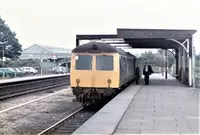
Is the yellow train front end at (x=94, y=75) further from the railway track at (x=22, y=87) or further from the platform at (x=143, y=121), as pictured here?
the railway track at (x=22, y=87)

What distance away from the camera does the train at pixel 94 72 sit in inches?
596

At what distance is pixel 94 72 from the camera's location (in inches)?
607

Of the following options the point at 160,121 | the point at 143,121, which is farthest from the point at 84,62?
the point at 160,121

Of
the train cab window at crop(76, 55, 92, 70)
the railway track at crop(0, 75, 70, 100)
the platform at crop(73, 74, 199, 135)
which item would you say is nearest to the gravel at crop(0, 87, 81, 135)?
the train cab window at crop(76, 55, 92, 70)

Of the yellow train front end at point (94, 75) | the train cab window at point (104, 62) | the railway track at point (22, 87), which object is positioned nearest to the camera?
the yellow train front end at point (94, 75)

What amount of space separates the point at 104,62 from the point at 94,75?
72 cm

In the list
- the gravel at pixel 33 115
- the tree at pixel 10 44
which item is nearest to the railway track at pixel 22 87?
the gravel at pixel 33 115

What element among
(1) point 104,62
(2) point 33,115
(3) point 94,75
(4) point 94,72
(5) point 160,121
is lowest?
(2) point 33,115

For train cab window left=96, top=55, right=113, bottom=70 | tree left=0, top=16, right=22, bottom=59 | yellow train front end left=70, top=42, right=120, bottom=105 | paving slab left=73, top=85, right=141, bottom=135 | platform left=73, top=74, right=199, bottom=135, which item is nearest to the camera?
paving slab left=73, top=85, right=141, bottom=135

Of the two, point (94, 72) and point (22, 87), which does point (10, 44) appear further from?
point (94, 72)

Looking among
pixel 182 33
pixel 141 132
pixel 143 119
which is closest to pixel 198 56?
pixel 182 33

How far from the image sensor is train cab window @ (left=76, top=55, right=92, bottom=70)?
51.3 feet

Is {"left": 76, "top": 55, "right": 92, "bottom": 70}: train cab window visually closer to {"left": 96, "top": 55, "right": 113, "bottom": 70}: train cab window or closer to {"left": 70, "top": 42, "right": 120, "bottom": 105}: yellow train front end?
{"left": 70, "top": 42, "right": 120, "bottom": 105}: yellow train front end

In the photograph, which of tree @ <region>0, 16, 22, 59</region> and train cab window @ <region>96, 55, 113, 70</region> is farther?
tree @ <region>0, 16, 22, 59</region>
